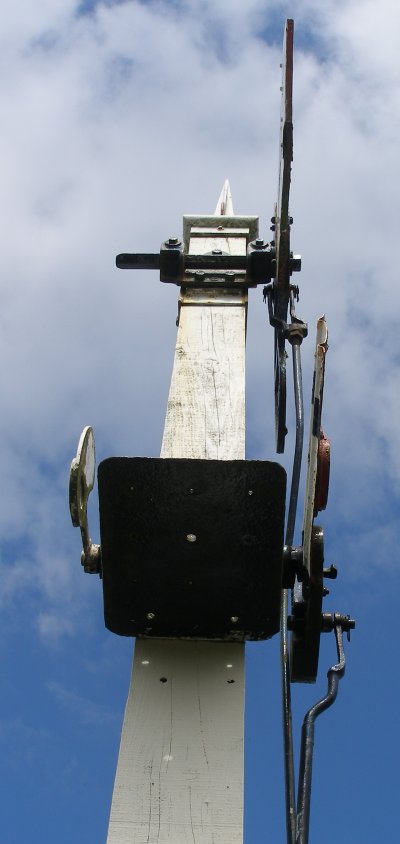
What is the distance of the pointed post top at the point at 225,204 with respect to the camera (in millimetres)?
4701

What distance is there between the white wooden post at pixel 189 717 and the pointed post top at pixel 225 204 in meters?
1.49

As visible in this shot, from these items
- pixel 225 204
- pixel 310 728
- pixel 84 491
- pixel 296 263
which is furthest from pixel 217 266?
pixel 310 728

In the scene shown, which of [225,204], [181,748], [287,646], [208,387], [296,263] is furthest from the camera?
[225,204]

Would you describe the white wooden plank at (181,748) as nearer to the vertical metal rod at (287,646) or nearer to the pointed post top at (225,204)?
the vertical metal rod at (287,646)

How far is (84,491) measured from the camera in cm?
265

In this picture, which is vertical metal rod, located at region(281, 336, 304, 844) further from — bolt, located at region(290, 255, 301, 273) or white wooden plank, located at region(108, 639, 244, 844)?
bolt, located at region(290, 255, 301, 273)

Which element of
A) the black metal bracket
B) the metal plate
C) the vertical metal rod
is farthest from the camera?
the black metal bracket

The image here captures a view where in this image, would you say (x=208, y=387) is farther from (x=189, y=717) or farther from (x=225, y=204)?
(x=225, y=204)

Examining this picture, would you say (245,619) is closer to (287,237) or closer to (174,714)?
(174,714)

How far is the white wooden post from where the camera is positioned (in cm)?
237

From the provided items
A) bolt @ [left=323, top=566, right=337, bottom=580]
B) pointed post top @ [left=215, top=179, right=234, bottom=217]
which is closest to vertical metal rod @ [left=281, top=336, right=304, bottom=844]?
bolt @ [left=323, top=566, right=337, bottom=580]

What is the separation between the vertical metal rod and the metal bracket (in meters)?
0.56

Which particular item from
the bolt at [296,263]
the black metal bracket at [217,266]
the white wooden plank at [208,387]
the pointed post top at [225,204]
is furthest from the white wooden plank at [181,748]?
the pointed post top at [225,204]

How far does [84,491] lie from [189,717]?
661 mm
